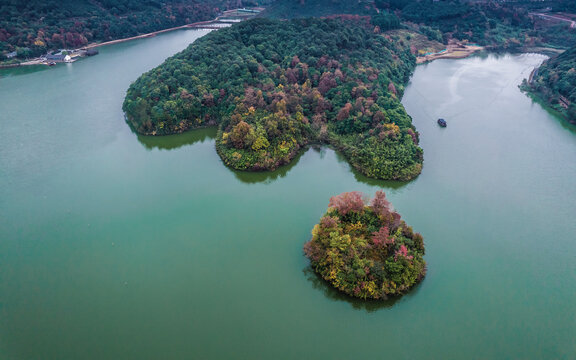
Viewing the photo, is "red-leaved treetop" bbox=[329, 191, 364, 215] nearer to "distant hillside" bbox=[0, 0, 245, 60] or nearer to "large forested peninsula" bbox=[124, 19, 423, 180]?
"large forested peninsula" bbox=[124, 19, 423, 180]

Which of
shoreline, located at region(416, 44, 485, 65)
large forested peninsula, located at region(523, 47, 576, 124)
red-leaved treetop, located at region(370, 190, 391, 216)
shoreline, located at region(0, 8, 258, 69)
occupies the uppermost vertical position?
shoreline, located at region(0, 8, 258, 69)

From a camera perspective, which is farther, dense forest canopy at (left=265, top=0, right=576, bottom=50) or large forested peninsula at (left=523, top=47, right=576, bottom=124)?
dense forest canopy at (left=265, top=0, right=576, bottom=50)

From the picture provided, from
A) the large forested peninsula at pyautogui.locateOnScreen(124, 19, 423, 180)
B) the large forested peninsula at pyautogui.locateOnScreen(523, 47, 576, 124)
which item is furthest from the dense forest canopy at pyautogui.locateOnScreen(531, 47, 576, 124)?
the large forested peninsula at pyautogui.locateOnScreen(124, 19, 423, 180)

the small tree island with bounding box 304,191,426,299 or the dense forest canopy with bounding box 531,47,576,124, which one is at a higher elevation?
the dense forest canopy with bounding box 531,47,576,124

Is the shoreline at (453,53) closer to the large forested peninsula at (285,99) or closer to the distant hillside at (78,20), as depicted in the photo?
the large forested peninsula at (285,99)

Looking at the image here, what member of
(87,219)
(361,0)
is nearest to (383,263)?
(87,219)

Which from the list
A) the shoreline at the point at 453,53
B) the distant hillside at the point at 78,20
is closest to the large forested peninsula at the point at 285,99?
the shoreline at the point at 453,53

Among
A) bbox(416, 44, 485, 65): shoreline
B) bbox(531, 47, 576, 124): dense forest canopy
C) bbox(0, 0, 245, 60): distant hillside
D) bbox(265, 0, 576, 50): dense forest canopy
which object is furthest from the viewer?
bbox(265, 0, 576, 50): dense forest canopy
